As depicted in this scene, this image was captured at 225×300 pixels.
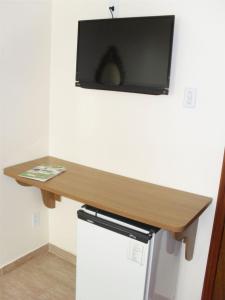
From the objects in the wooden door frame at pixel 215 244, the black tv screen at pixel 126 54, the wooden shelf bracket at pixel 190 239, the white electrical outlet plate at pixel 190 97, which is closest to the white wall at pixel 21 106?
the black tv screen at pixel 126 54

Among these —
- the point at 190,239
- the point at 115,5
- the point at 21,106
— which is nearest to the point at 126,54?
the point at 115,5

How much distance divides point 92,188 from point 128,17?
3.48ft

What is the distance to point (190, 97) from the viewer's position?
1.89m

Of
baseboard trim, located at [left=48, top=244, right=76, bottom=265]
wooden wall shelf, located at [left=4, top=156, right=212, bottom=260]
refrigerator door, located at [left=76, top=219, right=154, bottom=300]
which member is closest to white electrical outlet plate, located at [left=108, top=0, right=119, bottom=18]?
wooden wall shelf, located at [left=4, top=156, right=212, bottom=260]

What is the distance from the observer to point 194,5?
5.93 ft

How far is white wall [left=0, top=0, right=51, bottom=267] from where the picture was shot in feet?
7.16

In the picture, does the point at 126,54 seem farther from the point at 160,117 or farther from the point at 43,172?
the point at 43,172

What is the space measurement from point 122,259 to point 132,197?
0.34m

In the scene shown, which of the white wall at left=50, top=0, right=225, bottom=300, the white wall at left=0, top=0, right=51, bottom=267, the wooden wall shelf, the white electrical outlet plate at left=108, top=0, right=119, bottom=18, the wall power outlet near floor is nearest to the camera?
the wooden wall shelf

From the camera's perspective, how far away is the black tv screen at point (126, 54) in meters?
1.89

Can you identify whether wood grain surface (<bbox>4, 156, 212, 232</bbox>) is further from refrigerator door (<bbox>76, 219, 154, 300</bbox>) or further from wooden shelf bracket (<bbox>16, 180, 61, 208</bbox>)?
wooden shelf bracket (<bbox>16, 180, 61, 208</bbox>)

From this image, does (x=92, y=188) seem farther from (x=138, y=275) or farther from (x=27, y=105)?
(x=27, y=105)

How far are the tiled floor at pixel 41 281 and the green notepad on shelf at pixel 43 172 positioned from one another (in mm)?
841

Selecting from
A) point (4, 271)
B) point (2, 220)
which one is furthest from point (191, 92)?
point (4, 271)
